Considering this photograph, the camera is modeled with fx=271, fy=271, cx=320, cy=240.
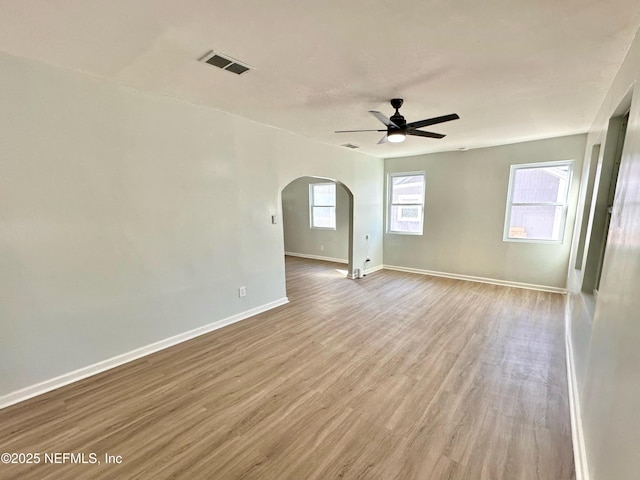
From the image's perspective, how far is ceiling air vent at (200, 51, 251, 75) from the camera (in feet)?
6.57

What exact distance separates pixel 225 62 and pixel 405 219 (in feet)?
16.9

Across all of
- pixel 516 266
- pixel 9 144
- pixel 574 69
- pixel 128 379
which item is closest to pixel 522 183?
pixel 516 266

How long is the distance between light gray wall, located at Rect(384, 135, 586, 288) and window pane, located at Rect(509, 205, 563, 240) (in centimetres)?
17

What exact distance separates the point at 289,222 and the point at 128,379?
6263 mm

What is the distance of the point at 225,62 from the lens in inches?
82.4

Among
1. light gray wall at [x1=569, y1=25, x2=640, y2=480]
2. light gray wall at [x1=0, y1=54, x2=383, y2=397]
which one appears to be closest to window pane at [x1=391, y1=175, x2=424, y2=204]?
light gray wall at [x1=0, y1=54, x2=383, y2=397]

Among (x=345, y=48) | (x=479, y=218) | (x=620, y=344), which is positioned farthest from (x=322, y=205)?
(x=620, y=344)

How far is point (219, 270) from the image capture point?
11.1ft

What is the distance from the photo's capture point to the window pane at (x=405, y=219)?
6.14m

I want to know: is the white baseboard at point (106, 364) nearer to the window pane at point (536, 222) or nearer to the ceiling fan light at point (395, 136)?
the ceiling fan light at point (395, 136)

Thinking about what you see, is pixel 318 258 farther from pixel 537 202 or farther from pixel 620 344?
pixel 620 344

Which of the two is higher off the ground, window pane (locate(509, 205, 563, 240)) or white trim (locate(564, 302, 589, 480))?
window pane (locate(509, 205, 563, 240))

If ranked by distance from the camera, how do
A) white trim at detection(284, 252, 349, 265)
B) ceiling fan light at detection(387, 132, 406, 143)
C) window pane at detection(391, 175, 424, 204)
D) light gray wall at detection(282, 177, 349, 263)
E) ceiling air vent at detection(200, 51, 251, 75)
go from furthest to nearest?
white trim at detection(284, 252, 349, 265) < light gray wall at detection(282, 177, 349, 263) < window pane at detection(391, 175, 424, 204) < ceiling fan light at detection(387, 132, 406, 143) < ceiling air vent at detection(200, 51, 251, 75)

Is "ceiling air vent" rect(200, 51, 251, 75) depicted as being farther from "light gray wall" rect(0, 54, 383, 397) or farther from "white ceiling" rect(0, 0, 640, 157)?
"light gray wall" rect(0, 54, 383, 397)
